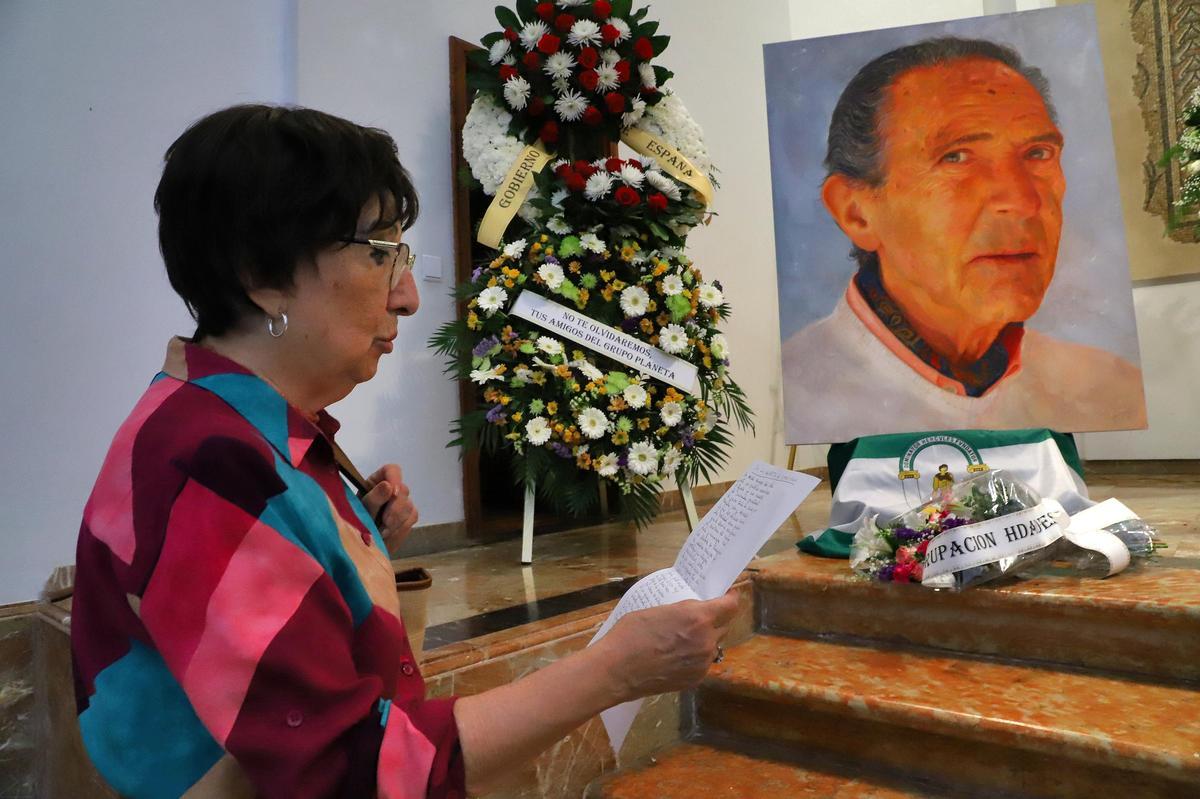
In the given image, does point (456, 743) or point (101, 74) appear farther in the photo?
point (101, 74)

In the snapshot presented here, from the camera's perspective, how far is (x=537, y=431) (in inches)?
113

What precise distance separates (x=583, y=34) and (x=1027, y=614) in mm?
2257

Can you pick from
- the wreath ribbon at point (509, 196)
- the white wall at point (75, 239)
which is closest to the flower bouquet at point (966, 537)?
the wreath ribbon at point (509, 196)

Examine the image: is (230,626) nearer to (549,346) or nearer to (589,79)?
(549,346)

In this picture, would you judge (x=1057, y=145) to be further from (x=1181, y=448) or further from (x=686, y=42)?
(x=1181, y=448)

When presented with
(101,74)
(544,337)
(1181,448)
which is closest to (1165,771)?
(544,337)

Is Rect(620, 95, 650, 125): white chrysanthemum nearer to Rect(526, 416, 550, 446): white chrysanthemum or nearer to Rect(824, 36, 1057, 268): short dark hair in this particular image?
Rect(824, 36, 1057, 268): short dark hair

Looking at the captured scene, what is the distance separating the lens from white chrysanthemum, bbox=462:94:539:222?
306 cm

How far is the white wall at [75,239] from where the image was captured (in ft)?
7.57

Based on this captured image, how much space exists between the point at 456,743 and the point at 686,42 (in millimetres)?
4578

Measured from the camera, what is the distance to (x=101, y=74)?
2.50 metres

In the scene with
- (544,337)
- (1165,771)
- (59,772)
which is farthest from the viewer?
(544,337)

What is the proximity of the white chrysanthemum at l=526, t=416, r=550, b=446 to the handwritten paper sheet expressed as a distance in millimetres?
1793

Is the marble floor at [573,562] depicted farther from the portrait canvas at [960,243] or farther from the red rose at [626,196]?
the red rose at [626,196]
